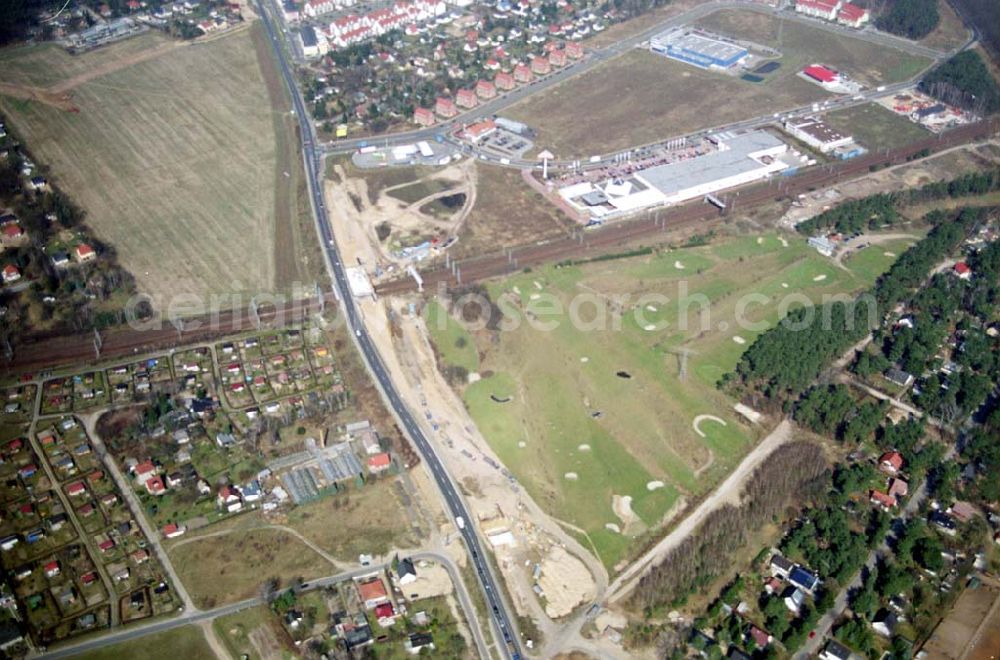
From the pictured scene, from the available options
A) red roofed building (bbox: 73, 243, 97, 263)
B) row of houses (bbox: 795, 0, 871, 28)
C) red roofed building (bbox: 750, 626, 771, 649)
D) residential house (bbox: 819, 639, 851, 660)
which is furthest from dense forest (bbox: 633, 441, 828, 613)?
row of houses (bbox: 795, 0, 871, 28)

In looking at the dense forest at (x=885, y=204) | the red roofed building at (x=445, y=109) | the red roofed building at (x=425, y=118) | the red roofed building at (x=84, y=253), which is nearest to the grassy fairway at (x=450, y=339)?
the red roofed building at (x=84, y=253)

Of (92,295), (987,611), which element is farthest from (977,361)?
(92,295)

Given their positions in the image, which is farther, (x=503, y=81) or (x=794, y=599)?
(x=503, y=81)

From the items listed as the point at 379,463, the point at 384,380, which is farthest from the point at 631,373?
the point at 379,463

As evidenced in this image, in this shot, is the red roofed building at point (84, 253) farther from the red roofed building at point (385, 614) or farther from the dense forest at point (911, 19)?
the dense forest at point (911, 19)

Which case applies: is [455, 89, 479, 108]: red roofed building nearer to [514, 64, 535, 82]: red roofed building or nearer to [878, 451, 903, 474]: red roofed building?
[514, 64, 535, 82]: red roofed building

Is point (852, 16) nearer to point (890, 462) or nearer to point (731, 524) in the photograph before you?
point (890, 462)
